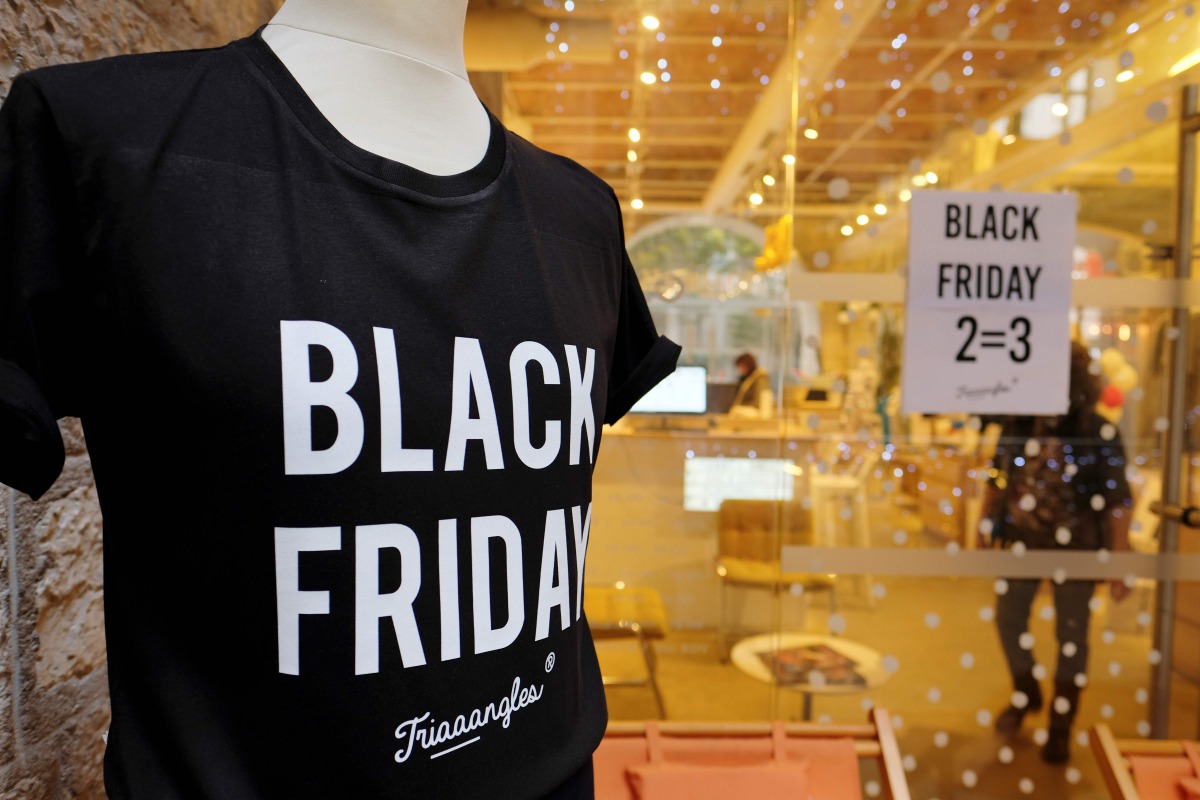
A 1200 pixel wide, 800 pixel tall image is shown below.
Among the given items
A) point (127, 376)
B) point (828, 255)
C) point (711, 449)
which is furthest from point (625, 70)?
point (127, 376)

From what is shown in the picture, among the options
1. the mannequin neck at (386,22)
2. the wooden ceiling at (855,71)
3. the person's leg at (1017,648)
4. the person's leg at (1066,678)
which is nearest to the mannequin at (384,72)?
the mannequin neck at (386,22)

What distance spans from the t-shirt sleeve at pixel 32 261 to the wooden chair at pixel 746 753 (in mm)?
1459

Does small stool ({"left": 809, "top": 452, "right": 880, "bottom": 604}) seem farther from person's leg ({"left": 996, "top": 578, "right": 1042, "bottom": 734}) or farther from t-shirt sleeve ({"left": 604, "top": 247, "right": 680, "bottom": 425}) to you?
t-shirt sleeve ({"left": 604, "top": 247, "right": 680, "bottom": 425})

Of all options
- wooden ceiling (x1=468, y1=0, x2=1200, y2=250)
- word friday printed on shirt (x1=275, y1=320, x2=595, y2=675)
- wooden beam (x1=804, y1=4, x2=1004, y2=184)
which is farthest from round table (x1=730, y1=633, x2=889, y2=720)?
word friday printed on shirt (x1=275, y1=320, x2=595, y2=675)

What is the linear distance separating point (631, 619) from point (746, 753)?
84cm

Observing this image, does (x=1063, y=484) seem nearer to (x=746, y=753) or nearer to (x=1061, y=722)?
(x=1061, y=722)

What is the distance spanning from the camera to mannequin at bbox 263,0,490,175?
28.7 inches

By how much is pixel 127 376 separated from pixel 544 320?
1.11ft

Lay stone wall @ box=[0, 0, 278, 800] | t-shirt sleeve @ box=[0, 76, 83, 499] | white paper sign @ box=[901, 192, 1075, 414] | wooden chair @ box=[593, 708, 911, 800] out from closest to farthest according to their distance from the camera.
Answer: t-shirt sleeve @ box=[0, 76, 83, 499] → stone wall @ box=[0, 0, 278, 800] → wooden chair @ box=[593, 708, 911, 800] → white paper sign @ box=[901, 192, 1075, 414]

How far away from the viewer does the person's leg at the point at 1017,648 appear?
2.58 meters

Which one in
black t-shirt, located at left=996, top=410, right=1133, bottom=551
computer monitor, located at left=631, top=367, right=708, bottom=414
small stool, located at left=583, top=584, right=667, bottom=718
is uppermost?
computer monitor, located at left=631, top=367, right=708, bottom=414

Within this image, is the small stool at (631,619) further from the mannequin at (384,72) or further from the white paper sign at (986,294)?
the mannequin at (384,72)

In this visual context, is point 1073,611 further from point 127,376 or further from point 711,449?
point 127,376

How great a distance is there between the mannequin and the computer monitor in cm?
188
